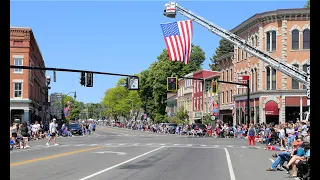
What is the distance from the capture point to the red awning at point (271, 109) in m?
58.2

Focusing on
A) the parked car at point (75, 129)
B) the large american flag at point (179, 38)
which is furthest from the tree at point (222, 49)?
the large american flag at point (179, 38)

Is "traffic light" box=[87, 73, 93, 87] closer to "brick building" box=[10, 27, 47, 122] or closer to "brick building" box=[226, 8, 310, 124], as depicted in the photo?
"brick building" box=[226, 8, 310, 124]

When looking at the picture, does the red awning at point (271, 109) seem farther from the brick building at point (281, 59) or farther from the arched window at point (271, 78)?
the arched window at point (271, 78)

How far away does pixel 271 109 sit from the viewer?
191ft

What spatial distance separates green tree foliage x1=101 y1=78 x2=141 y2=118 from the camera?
14862 centimetres

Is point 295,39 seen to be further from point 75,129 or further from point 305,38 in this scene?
point 75,129

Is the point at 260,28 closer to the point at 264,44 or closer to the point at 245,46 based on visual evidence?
the point at 264,44

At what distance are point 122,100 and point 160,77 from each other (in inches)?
2047

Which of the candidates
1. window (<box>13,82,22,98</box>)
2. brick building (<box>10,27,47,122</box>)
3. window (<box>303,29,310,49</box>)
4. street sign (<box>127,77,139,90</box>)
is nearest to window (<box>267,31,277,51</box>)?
window (<box>303,29,310,49</box>)

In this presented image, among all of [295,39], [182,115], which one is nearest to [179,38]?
[295,39]

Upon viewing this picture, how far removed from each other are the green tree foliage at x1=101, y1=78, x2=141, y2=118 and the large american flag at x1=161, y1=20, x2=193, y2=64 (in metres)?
102

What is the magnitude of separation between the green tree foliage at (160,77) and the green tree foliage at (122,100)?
838 inches
